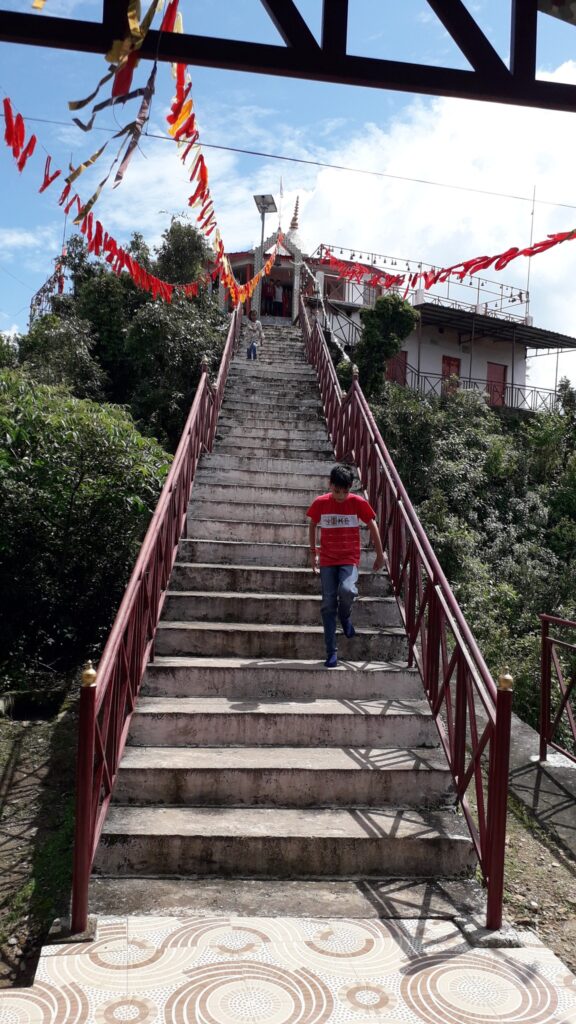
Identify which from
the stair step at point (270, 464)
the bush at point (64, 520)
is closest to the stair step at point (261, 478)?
the stair step at point (270, 464)

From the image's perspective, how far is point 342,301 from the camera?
2833 cm

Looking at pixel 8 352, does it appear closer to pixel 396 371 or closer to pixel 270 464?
pixel 270 464

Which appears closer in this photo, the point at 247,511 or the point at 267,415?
the point at 247,511

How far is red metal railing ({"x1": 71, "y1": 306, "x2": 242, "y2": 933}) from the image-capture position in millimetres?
3418

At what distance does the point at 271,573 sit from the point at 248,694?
141 centimetres

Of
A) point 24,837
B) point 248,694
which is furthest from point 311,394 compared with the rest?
point 24,837

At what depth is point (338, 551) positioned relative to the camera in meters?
5.52

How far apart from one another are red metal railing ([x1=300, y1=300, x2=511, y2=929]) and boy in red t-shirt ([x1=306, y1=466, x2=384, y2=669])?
1.54 feet

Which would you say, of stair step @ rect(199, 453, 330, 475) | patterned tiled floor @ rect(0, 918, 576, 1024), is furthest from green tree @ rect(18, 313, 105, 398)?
patterned tiled floor @ rect(0, 918, 576, 1024)

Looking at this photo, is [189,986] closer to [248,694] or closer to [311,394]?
[248,694]

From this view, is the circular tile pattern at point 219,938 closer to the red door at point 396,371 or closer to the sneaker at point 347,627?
the sneaker at point 347,627

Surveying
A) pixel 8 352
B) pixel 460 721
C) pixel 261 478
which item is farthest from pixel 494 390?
pixel 460 721

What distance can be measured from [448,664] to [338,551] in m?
1.27

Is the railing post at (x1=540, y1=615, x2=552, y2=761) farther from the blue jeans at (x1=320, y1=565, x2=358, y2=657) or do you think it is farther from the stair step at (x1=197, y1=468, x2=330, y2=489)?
the stair step at (x1=197, y1=468, x2=330, y2=489)
